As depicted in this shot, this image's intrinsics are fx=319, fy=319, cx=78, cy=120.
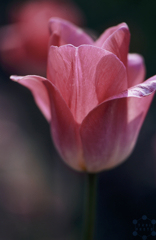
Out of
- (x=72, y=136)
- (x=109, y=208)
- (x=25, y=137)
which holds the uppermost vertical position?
(x=72, y=136)

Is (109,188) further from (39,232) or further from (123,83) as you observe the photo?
(123,83)

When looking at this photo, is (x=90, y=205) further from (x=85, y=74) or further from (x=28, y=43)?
(x=28, y=43)

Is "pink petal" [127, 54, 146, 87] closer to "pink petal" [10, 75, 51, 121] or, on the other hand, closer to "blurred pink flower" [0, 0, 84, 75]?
"pink petal" [10, 75, 51, 121]

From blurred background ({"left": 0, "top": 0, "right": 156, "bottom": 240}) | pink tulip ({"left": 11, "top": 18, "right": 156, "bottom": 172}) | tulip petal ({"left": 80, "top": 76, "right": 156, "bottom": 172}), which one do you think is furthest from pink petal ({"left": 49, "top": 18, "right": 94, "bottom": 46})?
blurred background ({"left": 0, "top": 0, "right": 156, "bottom": 240})

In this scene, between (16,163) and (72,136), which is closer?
(72,136)

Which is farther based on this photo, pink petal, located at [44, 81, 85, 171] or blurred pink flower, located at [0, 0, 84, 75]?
blurred pink flower, located at [0, 0, 84, 75]

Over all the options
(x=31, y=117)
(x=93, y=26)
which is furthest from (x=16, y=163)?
(x=93, y=26)

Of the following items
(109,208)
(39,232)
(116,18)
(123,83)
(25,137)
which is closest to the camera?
(123,83)

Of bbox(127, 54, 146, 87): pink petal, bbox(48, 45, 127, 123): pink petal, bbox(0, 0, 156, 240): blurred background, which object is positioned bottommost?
bbox(0, 0, 156, 240): blurred background

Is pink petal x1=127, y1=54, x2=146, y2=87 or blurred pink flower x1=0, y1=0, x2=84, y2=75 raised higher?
pink petal x1=127, y1=54, x2=146, y2=87
